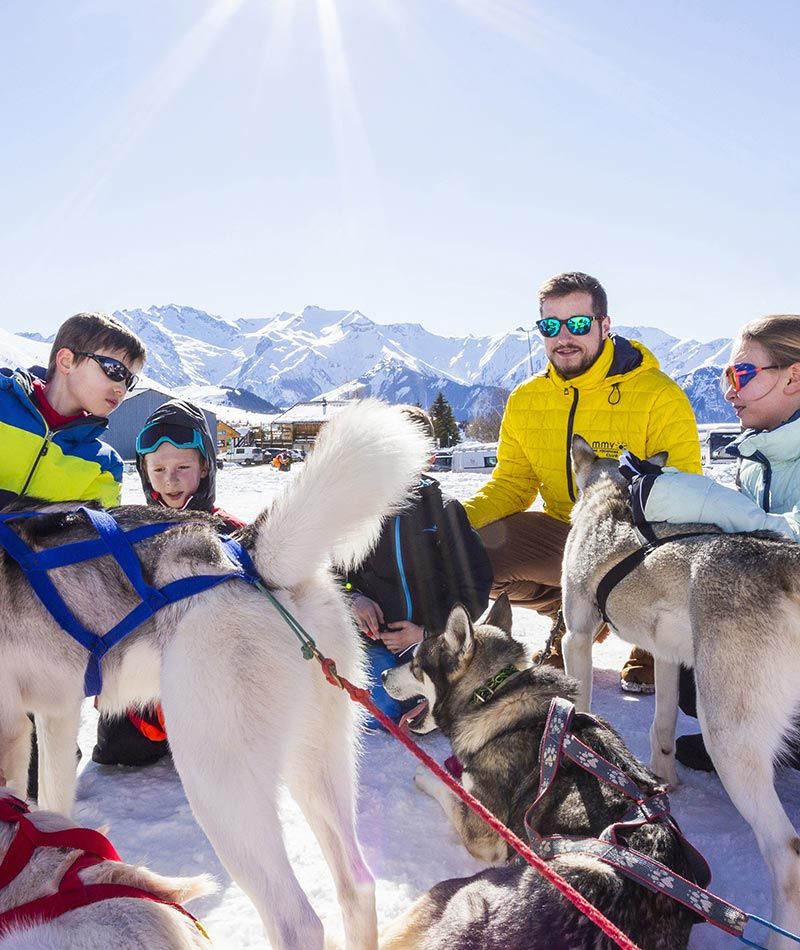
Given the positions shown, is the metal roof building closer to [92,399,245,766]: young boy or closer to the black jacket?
[92,399,245,766]: young boy

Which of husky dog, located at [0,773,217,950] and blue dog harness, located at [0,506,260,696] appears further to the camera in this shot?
blue dog harness, located at [0,506,260,696]

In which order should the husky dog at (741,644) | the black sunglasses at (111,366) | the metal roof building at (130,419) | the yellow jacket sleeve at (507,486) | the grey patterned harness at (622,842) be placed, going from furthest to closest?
1. the metal roof building at (130,419)
2. the yellow jacket sleeve at (507,486)
3. the black sunglasses at (111,366)
4. the husky dog at (741,644)
5. the grey patterned harness at (622,842)

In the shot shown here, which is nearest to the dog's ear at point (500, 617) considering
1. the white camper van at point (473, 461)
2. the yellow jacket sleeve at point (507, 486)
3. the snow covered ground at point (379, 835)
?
the snow covered ground at point (379, 835)

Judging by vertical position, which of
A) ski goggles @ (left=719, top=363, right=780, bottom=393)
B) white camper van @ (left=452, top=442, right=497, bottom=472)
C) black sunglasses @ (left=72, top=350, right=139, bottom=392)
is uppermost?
ski goggles @ (left=719, top=363, right=780, bottom=393)

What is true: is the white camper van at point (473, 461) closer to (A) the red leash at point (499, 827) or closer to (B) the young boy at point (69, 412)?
(B) the young boy at point (69, 412)

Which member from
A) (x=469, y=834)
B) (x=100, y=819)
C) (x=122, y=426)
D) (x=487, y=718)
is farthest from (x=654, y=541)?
(x=122, y=426)

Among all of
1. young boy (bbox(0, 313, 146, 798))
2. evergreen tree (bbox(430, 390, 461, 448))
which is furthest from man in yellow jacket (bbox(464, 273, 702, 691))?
evergreen tree (bbox(430, 390, 461, 448))

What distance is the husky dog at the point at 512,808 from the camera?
1510 mm

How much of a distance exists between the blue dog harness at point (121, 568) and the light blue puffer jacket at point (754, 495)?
185cm

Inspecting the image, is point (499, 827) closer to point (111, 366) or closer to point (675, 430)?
point (111, 366)

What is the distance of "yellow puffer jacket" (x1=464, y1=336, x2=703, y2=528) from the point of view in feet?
13.1

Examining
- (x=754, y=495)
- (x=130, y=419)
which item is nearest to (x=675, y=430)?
(x=754, y=495)

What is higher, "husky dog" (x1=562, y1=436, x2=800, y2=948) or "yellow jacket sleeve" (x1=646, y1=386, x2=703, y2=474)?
"yellow jacket sleeve" (x1=646, y1=386, x2=703, y2=474)

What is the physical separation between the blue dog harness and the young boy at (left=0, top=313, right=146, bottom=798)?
3.40ft
